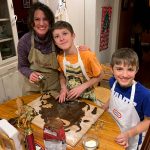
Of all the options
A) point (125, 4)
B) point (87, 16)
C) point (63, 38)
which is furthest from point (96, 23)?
point (63, 38)

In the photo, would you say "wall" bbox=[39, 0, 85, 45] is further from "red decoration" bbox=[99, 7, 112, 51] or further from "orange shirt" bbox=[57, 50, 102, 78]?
"orange shirt" bbox=[57, 50, 102, 78]

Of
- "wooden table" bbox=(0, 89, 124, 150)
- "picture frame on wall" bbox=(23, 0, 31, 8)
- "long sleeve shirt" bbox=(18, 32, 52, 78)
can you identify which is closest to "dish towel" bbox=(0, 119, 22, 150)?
"wooden table" bbox=(0, 89, 124, 150)

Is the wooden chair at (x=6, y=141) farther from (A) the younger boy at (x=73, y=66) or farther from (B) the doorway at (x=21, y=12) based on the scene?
(B) the doorway at (x=21, y=12)

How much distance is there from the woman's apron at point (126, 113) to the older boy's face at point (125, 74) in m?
0.04

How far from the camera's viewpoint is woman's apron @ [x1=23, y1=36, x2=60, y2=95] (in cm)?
146

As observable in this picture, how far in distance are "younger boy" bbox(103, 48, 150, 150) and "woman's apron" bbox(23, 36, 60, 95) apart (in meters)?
0.52

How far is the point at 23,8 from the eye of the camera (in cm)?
302

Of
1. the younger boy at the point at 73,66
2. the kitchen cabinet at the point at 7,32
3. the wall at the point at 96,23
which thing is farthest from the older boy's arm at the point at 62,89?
the wall at the point at 96,23

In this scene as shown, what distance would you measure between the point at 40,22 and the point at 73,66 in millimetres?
398

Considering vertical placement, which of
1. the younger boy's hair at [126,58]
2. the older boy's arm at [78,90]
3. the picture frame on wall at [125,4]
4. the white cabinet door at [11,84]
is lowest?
the white cabinet door at [11,84]

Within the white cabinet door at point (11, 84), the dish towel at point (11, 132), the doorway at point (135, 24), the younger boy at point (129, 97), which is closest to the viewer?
the dish towel at point (11, 132)

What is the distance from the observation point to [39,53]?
4.79 ft

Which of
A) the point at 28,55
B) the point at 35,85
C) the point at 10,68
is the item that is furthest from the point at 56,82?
the point at 10,68

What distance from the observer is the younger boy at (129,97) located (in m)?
1.04
